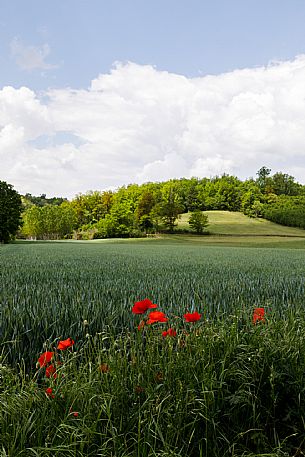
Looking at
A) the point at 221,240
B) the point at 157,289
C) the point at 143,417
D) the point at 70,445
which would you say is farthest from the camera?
the point at 221,240

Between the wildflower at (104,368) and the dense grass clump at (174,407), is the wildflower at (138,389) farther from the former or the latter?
the wildflower at (104,368)

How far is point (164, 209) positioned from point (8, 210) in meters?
30.8

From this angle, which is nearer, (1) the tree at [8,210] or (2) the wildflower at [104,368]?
(2) the wildflower at [104,368]

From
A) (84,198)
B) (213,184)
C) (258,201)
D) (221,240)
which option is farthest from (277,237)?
(84,198)

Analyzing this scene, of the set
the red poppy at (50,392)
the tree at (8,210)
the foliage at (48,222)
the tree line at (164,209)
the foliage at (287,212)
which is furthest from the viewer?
the foliage at (48,222)

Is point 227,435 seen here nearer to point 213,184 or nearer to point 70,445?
point 70,445

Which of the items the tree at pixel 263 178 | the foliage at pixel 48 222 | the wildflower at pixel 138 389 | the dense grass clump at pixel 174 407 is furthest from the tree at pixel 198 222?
the wildflower at pixel 138 389

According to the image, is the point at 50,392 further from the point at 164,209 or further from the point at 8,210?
the point at 164,209

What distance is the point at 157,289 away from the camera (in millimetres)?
4879

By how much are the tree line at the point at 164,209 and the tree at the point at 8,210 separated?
82.2 ft

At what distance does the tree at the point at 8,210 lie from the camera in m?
43.0

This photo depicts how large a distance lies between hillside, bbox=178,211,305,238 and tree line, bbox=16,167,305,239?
2.07m

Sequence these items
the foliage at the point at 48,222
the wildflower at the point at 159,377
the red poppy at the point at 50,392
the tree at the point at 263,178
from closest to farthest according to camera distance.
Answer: the red poppy at the point at 50,392 → the wildflower at the point at 159,377 → the foliage at the point at 48,222 → the tree at the point at 263,178

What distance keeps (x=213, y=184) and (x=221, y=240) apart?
2598 cm
